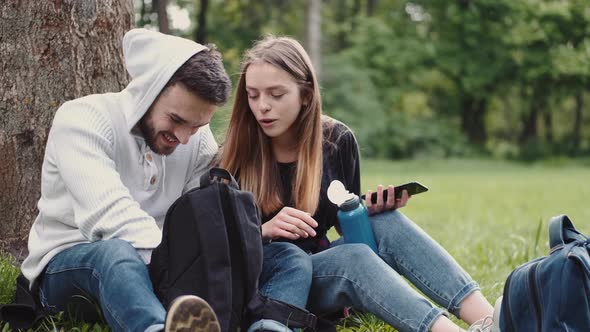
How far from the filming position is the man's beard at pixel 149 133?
2686 mm

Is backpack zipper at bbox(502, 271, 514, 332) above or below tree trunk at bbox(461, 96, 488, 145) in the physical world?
above

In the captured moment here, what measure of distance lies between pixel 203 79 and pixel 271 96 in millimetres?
451

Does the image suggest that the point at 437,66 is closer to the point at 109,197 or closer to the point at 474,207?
the point at 474,207

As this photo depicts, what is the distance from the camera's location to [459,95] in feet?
91.5

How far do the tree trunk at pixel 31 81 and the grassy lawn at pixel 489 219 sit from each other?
0.28m

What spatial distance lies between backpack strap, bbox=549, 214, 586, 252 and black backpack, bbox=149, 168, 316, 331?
0.87m

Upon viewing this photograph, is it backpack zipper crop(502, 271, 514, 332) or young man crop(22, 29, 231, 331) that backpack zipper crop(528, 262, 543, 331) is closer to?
backpack zipper crop(502, 271, 514, 332)

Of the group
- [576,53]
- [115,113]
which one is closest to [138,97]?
[115,113]

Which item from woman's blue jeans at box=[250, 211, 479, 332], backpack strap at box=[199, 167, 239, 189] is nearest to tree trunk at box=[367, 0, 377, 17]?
woman's blue jeans at box=[250, 211, 479, 332]

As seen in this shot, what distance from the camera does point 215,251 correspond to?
2.29m

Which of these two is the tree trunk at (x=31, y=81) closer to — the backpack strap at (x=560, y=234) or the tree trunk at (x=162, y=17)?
the backpack strap at (x=560, y=234)

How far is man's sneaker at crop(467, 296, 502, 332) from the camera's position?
2.34 m

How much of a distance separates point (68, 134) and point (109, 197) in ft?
0.97

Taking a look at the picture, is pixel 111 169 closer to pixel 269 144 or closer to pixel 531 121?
pixel 269 144
